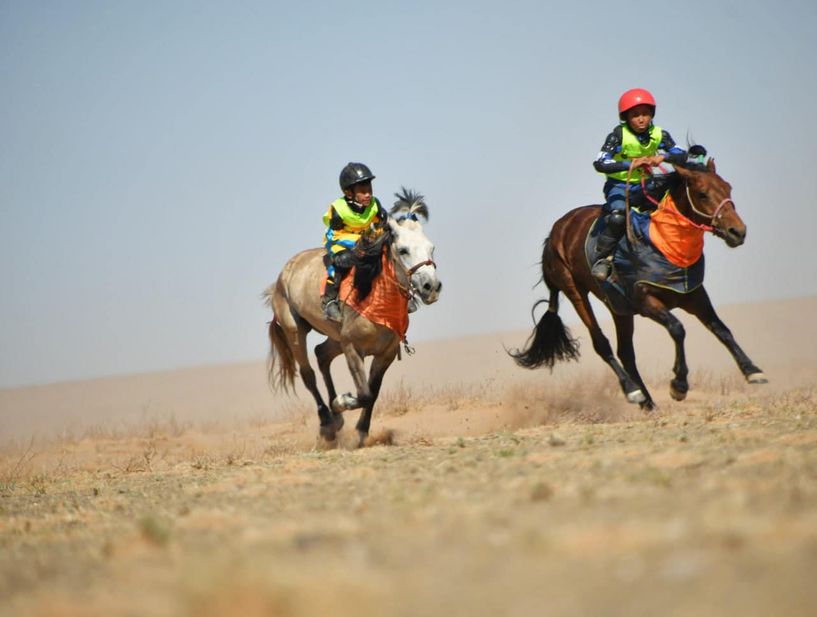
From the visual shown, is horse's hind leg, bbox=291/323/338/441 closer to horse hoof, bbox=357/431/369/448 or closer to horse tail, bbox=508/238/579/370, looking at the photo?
horse hoof, bbox=357/431/369/448

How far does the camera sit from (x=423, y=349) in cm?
4553

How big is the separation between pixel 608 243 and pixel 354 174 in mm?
2651

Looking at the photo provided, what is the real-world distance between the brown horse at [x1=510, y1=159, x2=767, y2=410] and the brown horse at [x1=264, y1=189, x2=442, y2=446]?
2270 millimetres

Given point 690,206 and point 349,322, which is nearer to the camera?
point 690,206

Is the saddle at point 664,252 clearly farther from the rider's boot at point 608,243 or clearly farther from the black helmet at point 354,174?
the black helmet at point 354,174

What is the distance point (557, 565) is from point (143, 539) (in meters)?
1.94

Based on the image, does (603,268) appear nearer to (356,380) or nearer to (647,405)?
(647,405)

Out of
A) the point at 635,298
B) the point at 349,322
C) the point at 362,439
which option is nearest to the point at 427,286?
the point at 349,322

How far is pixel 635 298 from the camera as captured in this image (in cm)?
998

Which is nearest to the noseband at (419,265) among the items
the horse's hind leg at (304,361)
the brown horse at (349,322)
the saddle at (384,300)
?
the brown horse at (349,322)

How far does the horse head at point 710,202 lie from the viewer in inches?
355

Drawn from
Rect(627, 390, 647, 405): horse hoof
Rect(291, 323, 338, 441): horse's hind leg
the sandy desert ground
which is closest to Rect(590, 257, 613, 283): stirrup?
Rect(627, 390, 647, 405): horse hoof

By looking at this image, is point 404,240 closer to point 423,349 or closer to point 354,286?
point 354,286

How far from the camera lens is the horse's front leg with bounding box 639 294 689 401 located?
9.43 m
